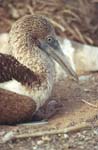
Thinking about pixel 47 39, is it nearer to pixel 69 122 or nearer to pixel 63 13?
pixel 69 122

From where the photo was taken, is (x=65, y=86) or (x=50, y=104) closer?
(x=50, y=104)

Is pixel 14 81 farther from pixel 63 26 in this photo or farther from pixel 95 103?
pixel 63 26

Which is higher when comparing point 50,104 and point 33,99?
point 33,99

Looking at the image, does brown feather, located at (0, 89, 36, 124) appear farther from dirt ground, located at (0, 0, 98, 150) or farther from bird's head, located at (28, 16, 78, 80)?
bird's head, located at (28, 16, 78, 80)

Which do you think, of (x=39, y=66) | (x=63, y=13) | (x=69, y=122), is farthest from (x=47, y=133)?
(x=63, y=13)

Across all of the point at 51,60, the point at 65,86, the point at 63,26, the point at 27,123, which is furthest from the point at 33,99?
the point at 63,26

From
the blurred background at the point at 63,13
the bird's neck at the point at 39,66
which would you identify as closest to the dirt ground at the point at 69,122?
the bird's neck at the point at 39,66

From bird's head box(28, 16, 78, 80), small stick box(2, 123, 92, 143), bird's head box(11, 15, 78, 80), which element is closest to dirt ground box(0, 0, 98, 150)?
small stick box(2, 123, 92, 143)

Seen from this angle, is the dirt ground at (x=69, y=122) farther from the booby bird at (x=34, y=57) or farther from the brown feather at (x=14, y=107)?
the booby bird at (x=34, y=57)
